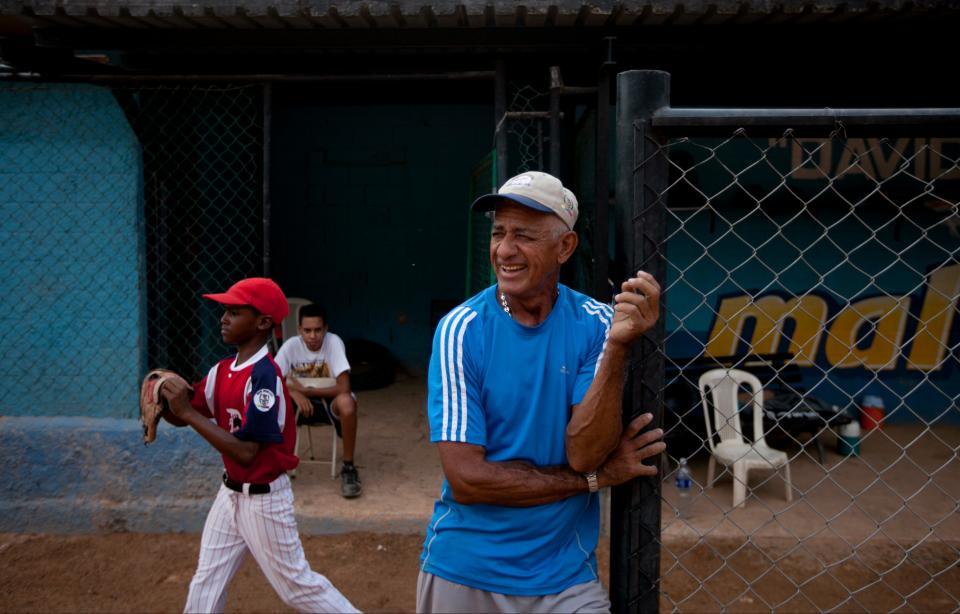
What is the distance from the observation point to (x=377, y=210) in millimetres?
9016

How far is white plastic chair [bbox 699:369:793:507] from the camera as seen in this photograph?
514 cm

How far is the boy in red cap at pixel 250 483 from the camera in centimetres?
298

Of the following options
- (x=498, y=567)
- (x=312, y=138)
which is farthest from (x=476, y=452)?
(x=312, y=138)

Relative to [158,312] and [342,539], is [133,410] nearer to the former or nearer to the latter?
[158,312]

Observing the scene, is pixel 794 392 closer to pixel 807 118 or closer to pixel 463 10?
pixel 463 10

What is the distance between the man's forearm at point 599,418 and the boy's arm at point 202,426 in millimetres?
1627

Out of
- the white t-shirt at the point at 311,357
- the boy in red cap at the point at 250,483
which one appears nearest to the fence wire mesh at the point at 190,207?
the white t-shirt at the point at 311,357

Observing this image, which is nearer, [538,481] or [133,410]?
[538,481]

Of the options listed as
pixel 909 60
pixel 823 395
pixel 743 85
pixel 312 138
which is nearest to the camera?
pixel 909 60

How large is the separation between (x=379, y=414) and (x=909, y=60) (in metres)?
5.64

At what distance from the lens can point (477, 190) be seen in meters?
6.65

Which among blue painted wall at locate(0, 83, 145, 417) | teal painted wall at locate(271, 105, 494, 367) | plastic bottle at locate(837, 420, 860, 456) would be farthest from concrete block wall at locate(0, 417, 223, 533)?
plastic bottle at locate(837, 420, 860, 456)

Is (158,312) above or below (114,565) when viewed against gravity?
above

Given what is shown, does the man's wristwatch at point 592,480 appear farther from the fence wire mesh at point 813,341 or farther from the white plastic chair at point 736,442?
the fence wire mesh at point 813,341
